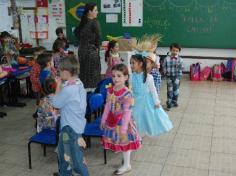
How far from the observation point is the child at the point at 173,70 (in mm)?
5625

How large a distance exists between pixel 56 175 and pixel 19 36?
19.0 feet

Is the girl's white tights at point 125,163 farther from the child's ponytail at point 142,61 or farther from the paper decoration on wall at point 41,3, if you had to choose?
the paper decoration on wall at point 41,3

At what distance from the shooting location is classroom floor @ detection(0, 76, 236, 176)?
3.78 m

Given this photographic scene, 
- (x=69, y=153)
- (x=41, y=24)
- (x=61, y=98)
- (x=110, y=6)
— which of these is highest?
(x=110, y=6)

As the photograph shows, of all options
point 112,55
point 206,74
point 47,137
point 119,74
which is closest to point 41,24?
point 112,55

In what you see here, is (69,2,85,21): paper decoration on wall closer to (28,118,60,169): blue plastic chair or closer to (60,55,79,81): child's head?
(28,118,60,169): blue plastic chair

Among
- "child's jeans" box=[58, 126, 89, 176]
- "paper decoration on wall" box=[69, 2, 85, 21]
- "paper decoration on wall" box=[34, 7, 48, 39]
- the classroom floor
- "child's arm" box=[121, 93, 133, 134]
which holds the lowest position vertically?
the classroom floor

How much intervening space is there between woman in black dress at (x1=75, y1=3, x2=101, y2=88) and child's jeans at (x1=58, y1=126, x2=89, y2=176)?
215 centimetres

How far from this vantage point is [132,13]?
7922 millimetres

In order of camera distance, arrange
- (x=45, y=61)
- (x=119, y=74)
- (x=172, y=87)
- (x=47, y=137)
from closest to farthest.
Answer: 1. (x=119, y=74)
2. (x=47, y=137)
3. (x=45, y=61)
4. (x=172, y=87)

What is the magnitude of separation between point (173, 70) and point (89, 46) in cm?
139

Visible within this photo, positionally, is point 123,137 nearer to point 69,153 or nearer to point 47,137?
point 69,153

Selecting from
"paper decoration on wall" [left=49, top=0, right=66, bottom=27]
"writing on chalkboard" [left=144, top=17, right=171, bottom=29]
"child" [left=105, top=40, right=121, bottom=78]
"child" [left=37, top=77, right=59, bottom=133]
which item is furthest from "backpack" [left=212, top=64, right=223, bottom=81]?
"child" [left=37, top=77, right=59, bottom=133]

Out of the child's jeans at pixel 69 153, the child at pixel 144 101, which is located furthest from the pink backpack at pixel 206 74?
the child's jeans at pixel 69 153
